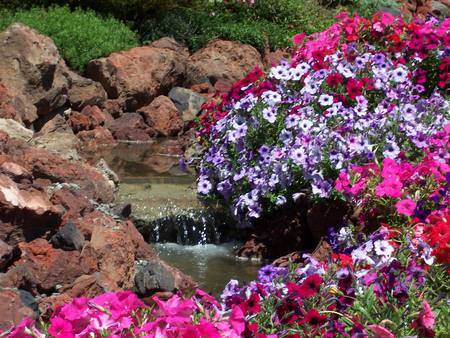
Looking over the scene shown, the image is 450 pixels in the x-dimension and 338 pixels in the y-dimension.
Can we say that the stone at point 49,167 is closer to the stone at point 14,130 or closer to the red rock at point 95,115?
the stone at point 14,130

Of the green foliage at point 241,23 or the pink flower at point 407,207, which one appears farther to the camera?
the green foliage at point 241,23

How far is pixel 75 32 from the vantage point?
36.9 feet

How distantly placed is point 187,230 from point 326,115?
140 centimetres

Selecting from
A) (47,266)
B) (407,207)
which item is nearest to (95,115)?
(47,266)

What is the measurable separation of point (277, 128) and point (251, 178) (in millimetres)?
470

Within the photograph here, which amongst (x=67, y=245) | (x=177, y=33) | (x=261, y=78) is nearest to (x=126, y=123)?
(x=177, y=33)

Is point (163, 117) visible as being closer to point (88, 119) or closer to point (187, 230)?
point (88, 119)

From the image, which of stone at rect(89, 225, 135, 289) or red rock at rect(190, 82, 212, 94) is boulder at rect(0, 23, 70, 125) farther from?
stone at rect(89, 225, 135, 289)

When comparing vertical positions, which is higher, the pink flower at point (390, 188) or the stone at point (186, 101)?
the pink flower at point (390, 188)

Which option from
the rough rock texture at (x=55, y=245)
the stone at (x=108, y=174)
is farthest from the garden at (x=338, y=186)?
the stone at (x=108, y=174)

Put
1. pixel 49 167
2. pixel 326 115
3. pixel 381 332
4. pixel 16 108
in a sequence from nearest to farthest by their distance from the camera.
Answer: pixel 381 332 → pixel 49 167 → pixel 326 115 → pixel 16 108

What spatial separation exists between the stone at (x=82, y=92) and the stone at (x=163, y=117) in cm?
60

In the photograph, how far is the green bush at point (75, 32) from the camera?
11.1 metres

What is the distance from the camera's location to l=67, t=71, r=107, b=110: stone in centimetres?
1064
